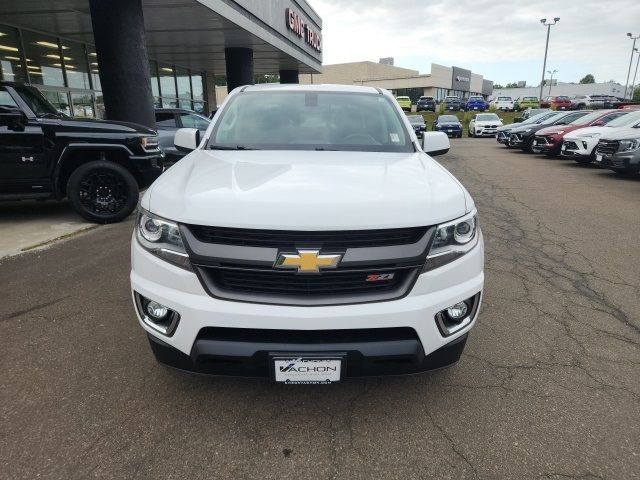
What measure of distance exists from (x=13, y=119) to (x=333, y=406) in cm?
606

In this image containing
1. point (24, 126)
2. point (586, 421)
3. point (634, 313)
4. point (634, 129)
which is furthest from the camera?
point (634, 129)

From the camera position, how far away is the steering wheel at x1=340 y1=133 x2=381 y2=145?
341 cm

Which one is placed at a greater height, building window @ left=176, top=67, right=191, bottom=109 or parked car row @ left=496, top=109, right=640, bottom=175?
building window @ left=176, top=67, right=191, bottom=109

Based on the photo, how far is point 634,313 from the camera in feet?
12.3

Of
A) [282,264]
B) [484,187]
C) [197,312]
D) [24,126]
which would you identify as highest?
[24,126]

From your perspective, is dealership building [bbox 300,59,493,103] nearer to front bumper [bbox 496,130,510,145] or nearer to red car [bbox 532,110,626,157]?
front bumper [bbox 496,130,510,145]

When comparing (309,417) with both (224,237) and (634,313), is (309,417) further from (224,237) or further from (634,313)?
(634,313)

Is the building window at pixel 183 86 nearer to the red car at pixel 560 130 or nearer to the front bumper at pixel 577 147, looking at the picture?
the red car at pixel 560 130

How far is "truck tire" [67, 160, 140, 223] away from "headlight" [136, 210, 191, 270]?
4.54 metres

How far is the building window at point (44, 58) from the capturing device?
12.7m

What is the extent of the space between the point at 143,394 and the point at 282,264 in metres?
1.30

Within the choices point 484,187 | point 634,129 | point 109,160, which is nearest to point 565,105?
point 634,129

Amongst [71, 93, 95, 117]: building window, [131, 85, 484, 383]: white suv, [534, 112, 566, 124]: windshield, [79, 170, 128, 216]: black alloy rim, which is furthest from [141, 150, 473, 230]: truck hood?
[534, 112, 566, 124]: windshield

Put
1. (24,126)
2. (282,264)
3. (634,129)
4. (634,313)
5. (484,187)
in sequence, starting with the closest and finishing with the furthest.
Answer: (282,264)
(634,313)
(24,126)
(484,187)
(634,129)
